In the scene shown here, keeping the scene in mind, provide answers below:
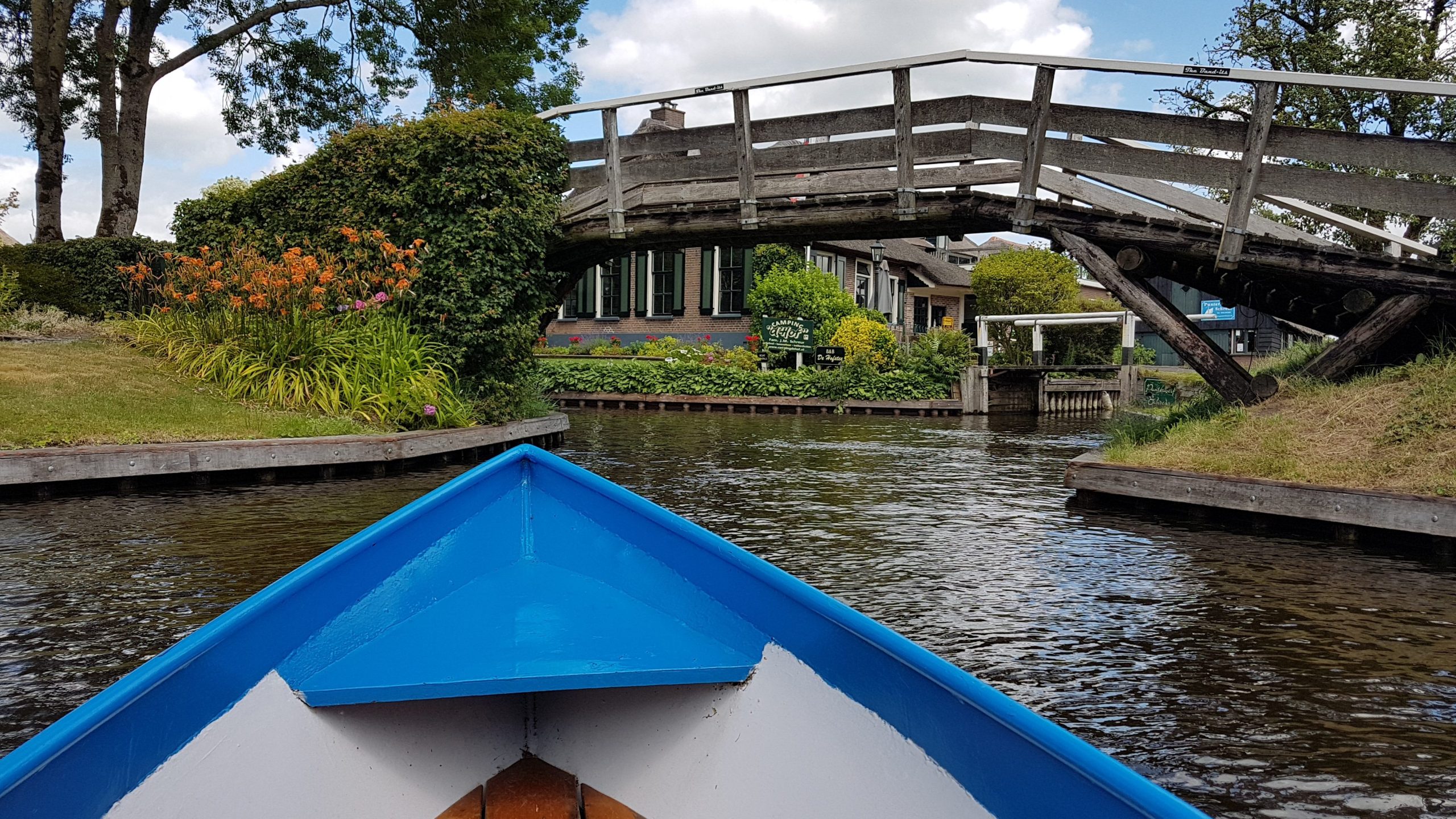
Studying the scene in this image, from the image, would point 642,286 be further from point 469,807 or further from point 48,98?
point 469,807

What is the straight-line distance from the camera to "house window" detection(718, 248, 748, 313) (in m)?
25.2

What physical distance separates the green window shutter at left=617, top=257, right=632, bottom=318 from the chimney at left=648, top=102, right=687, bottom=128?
13.4ft

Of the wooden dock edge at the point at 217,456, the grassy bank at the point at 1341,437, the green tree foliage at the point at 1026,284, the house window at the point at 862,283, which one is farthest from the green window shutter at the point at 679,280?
the grassy bank at the point at 1341,437

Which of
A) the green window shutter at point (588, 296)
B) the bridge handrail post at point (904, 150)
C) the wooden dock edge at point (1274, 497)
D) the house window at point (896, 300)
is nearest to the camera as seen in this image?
the wooden dock edge at point (1274, 497)

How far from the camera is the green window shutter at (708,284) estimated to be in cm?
2556

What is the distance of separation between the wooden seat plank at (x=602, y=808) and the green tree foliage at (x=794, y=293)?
2099 cm

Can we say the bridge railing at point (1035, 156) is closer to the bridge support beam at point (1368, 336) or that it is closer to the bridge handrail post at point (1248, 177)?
the bridge handrail post at point (1248, 177)

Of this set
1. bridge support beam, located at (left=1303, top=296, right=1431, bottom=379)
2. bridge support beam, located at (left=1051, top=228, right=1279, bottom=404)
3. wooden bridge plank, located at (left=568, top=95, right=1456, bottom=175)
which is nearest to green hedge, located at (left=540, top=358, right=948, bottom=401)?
wooden bridge plank, located at (left=568, top=95, right=1456, bottom=175)

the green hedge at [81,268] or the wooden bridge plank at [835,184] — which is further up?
the wooden bridge plank at [835,184]

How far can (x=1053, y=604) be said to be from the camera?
16.3ft

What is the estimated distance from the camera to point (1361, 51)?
1852 centimetres

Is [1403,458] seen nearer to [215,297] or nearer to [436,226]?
[436,226]

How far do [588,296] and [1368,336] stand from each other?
2237cm

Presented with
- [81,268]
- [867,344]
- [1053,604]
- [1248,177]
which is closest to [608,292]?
[867,344]
